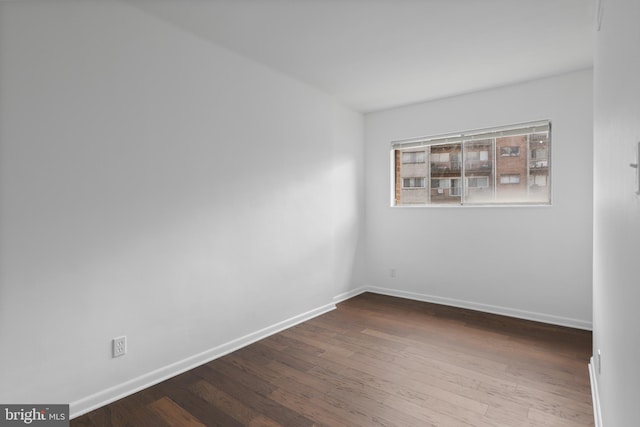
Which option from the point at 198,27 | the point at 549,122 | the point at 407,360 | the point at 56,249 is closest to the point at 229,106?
the point at 198,27

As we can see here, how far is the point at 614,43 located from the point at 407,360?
2.41 m

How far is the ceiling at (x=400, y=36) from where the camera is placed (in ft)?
7.54

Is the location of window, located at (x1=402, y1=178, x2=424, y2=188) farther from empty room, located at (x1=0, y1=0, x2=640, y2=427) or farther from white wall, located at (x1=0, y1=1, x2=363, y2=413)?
white wall, located at (x1=0, y1=1, x2=363, y2=413)

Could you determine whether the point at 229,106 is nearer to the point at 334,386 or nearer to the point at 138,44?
the point at 138,44

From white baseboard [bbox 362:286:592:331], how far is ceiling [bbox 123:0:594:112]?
2539 millimetres

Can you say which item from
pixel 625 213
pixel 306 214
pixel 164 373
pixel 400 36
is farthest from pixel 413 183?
pixel 625 213

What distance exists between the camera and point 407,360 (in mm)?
2725

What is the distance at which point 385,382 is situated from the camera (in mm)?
2381

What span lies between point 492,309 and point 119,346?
376 cm

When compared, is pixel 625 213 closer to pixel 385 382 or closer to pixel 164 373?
pixel 385 382

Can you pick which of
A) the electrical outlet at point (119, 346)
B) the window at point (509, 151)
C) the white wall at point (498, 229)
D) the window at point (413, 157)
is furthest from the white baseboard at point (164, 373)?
the window at point (509, 151)

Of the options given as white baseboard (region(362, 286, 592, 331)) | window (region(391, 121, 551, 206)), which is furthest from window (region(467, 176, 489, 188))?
white baseboard (region(362, 286, 592, 331))

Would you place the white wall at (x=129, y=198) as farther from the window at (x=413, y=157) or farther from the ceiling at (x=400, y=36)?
the window at (x=413, y=157)

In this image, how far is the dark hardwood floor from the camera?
1.98 meters
